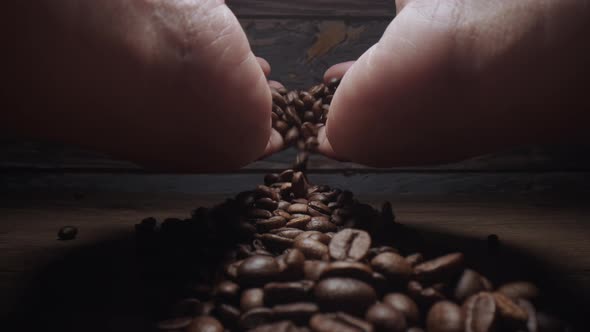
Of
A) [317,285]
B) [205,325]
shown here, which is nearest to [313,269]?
[317,285]

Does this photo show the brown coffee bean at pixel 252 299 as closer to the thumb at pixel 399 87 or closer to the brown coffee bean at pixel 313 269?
the brown coffee bean at pixel 313 269

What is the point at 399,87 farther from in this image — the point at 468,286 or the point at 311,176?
the point at 311,176

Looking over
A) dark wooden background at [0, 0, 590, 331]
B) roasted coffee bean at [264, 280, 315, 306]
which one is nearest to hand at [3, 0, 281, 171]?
roasted coffee bean at [264, 280, 315, 306]

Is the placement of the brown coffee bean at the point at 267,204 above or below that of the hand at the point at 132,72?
below

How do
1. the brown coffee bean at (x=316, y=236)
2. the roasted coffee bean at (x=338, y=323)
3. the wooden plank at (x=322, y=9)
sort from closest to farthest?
1. the roasted coffee bean at (x=338, y=323)
2. the brown coffee bean at (x=316, y=236)
3. the wooden plank at (x=322, y=9)

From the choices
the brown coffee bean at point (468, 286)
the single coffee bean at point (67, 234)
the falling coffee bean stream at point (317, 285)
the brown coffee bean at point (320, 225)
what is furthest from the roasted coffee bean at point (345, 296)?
the single coffee bean at point (67, 234)

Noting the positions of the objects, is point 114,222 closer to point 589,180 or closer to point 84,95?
point 84,95
